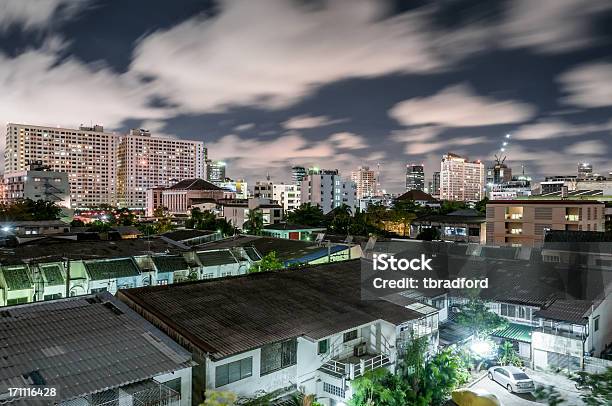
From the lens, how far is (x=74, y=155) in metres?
159

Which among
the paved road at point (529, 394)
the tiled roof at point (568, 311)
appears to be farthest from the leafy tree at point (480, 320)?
the paved road at point (529, 394)

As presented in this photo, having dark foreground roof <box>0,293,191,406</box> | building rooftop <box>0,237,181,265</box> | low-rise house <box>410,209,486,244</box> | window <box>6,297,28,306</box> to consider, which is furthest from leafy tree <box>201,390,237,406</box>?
low-rise house <box>410,209,486,244</box>

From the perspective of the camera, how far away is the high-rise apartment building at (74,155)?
152 metres

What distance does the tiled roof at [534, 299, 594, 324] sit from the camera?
19406mm

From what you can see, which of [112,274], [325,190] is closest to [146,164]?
[325,190]

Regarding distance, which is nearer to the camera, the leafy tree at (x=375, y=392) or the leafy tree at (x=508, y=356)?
the leafy tree at (x=375, y=392)

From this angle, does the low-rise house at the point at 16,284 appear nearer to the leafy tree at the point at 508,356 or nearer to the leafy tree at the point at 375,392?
the leafy tree at the point at 375,392

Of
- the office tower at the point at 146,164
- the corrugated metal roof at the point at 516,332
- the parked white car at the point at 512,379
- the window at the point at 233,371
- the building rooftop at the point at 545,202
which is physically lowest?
the parked white car at the point at 512,379

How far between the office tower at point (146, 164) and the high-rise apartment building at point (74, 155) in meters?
3.91

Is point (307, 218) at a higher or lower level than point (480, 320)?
higher

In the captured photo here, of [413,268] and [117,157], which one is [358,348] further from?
[117,157]

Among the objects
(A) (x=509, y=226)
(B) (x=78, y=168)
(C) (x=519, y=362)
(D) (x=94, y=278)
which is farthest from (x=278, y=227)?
(B) (x=78, y=168)

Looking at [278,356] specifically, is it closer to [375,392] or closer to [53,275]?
[375,392]

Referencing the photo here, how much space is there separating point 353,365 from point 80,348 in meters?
8.44
